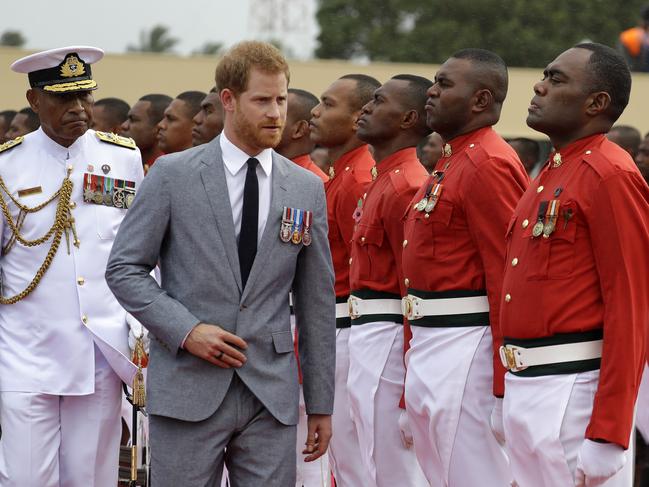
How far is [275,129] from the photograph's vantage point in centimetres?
538

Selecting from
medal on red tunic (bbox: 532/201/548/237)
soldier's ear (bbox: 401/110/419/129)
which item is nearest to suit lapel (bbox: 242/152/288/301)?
medal on red tunic (bbox: 532/201/548/237)

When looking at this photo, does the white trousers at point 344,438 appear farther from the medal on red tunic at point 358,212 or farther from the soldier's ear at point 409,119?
the soldier's ear at point 409,119

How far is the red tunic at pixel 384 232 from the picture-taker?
7280 mm

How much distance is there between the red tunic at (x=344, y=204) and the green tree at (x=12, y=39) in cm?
2623

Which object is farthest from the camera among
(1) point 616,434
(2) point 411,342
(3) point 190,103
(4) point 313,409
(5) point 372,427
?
(3) point 190,103

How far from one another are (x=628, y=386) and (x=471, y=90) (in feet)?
6.95

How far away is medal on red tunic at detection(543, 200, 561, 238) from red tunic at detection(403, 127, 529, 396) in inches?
30.2

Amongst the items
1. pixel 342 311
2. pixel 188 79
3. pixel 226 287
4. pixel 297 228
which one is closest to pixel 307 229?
pixel 297 228

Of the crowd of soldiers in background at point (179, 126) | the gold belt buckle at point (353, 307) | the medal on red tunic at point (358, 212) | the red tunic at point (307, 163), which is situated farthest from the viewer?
the crowd of soldiers in background at point (179, 126)

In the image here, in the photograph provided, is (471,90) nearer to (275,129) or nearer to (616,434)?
(275,129)

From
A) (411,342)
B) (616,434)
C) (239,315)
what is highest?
(239,315)

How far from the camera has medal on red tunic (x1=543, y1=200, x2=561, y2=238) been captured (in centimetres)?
548

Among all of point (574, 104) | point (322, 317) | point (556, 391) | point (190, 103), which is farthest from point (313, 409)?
point (190, 103)

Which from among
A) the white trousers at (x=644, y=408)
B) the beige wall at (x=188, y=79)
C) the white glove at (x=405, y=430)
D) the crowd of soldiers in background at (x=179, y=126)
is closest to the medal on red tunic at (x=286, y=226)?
the white glove at (x=405, y=430)
